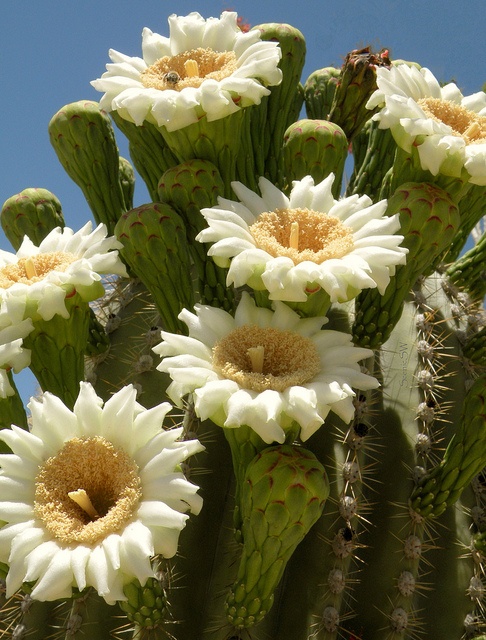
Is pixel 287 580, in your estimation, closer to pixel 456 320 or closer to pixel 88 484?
pixel 88 484

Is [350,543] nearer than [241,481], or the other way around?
[241,481]

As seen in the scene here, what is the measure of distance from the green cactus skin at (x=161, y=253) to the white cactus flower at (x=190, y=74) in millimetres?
192

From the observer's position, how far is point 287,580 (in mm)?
1613

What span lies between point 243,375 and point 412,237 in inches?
20.4

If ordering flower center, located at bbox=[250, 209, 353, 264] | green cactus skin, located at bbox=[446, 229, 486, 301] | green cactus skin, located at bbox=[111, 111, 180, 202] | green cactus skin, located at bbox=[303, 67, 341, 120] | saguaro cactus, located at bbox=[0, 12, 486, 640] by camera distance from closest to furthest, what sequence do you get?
saguaro cactus, located at bbox=[0, 12, 486, 640], flower center, located at bbox=[250, 209, 353, 264], green cactus skin, located at bbox=[111, 111, 180, 202], green cactus skin, located at bbox=[446, 229, 486, 301], green cactus skin, located at bbox=[303, 67, 341, 120]

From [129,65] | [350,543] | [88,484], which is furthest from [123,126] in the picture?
[350,543]

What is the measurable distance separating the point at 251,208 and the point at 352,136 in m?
0.73

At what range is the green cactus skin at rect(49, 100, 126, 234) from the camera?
79.2 inches

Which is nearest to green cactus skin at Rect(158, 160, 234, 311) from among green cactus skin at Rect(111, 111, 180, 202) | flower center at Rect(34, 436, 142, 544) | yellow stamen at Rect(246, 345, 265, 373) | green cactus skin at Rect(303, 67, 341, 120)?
green cactus skin at Rect(111, 111, 180, 202)

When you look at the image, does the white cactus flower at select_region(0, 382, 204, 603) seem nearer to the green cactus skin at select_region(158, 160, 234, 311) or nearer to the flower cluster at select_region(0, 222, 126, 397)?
the flower cluster at select_region(0, 222, 126, 397)

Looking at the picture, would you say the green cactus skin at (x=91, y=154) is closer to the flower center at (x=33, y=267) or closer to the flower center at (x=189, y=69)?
the flower center at (x=189, y=69)

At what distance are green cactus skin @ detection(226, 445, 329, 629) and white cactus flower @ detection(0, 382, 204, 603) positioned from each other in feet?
0.36

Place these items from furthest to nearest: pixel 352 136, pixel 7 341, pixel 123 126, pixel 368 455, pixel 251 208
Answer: pixel 352 136 < pixel 123 126 < pixel 368 455 < pixel 251 208 < pixel 7 341

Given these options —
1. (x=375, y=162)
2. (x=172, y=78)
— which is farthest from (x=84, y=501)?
(x=375, y=162)
